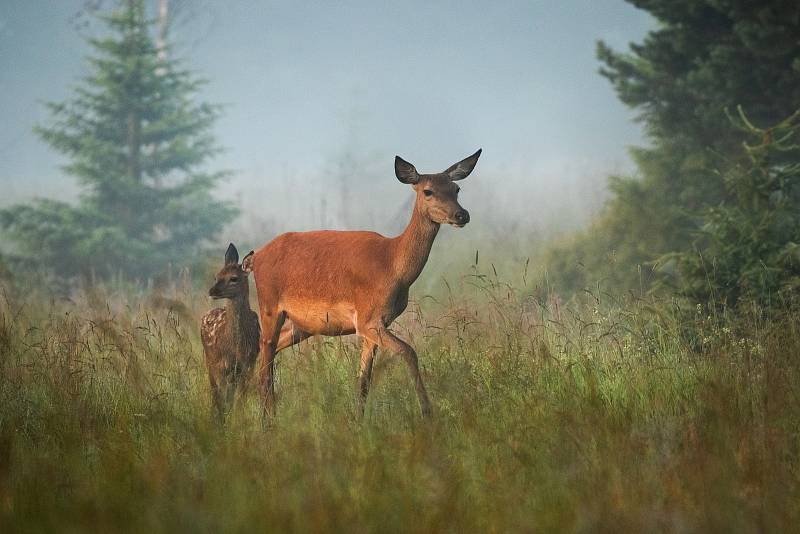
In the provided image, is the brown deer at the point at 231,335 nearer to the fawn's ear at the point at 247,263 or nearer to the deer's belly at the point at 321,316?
the fawn's ear at the point at 247,263

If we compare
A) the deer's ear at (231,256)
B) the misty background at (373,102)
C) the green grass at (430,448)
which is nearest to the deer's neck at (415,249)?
the green grass at (430,448)

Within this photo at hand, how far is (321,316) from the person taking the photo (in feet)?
22.3

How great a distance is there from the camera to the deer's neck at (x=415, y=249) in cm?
641

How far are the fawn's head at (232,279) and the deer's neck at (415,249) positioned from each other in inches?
45.5

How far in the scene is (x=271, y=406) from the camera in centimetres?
618

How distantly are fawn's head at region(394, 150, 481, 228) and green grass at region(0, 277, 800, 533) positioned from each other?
3.33 feet

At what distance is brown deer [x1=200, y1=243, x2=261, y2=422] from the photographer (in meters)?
6.70

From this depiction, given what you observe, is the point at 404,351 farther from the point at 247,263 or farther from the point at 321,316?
the point at 247,263

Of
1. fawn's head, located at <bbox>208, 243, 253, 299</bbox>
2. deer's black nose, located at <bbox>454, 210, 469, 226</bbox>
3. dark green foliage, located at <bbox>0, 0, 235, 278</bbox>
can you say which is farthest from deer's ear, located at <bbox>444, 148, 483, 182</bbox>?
dark green foliage, located at <bbox>0, 0, 235, 278</bbox>

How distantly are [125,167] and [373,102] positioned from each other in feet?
91.8

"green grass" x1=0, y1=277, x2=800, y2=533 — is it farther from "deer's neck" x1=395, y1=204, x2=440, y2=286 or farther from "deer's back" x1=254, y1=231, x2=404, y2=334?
"deer's neck" x1=395, y1=204, x2=440, y2=286

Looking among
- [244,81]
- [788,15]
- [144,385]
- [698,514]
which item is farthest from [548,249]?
[244,81]

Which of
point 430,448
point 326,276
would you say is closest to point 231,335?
point 326,276

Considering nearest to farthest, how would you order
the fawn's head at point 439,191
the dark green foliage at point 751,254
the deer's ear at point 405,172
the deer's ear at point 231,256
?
the fawn's head at point 439,191 → the deer's ear at point 405,172 → the deer's ear at point 231,256 → the dark green foliage at point 751,254
